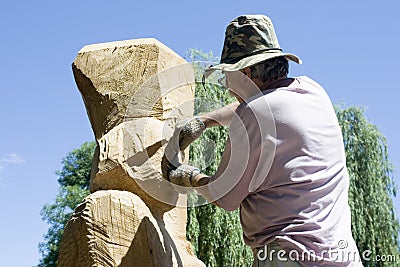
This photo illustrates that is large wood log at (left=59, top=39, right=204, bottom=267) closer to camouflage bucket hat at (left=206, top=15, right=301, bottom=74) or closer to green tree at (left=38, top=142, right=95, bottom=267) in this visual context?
camouflage bucket hat at (left=206, top=15, right=301, bottom=74)

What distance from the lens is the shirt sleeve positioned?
6.71ft

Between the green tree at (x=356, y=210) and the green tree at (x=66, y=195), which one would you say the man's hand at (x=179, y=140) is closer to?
the green tree at (x=356, y=210)

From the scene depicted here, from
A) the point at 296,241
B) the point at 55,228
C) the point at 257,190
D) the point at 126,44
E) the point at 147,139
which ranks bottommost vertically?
the point at 296,241

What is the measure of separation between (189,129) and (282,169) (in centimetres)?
51

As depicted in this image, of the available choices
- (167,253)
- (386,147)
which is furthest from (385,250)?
(167,253)

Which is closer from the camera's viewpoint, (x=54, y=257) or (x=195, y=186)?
(x=195, y=186)

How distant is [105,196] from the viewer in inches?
98.1

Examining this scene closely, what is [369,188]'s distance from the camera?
10539 millimetres

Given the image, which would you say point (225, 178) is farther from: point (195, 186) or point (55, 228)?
point (55, 228)

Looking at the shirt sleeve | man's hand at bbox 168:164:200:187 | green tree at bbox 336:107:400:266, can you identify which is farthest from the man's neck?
green tree at bbox 336:107:400:266

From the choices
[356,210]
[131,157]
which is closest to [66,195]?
[356,210]

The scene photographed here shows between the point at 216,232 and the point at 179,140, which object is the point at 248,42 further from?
the point at 216,232

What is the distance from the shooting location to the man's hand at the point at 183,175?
2271mm

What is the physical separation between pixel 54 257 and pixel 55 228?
862 mm
